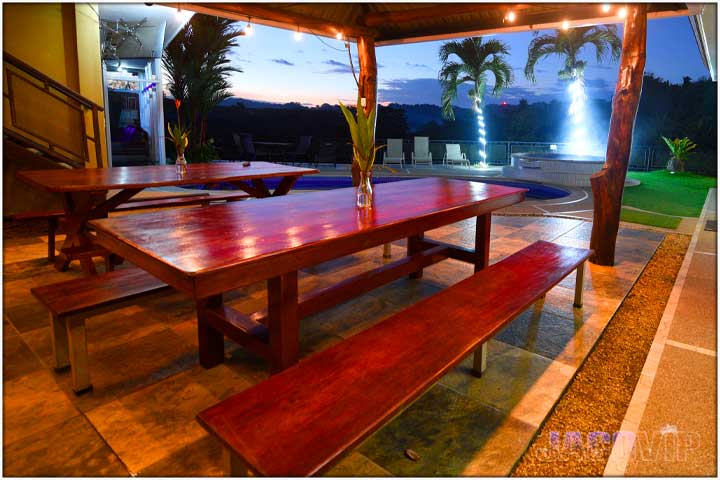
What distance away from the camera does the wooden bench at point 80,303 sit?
201 centimetres

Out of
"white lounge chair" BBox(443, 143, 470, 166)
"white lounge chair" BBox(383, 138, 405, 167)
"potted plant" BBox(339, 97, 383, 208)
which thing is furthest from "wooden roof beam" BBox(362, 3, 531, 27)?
"white lounge chair" BBox(443, 143, 470, 166)

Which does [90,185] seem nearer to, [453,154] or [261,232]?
[261,232]

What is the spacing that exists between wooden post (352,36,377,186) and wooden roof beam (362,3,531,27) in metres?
0.24

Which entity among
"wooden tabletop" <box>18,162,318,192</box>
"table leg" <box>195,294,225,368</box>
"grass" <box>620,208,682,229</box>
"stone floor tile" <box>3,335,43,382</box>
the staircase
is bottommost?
"stone floor tile" <box>3,335,43,382</box>

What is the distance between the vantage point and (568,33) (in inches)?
493

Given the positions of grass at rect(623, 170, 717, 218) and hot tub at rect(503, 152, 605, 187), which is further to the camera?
hot tub at rect(503, 152, 605, 187)

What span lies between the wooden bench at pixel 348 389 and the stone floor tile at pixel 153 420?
61 centimetres

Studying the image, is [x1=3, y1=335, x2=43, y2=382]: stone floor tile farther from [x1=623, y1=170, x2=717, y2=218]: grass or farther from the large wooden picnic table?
[x1=623, y1=170, x2=717, y2=218]: grass

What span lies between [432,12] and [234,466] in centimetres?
525

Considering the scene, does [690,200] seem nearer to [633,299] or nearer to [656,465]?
[633,299]

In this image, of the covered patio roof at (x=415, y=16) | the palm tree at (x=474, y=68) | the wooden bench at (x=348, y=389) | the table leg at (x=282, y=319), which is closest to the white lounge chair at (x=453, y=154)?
the palm tree at (x=474, y=68)

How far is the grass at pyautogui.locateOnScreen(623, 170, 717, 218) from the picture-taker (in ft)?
24.0

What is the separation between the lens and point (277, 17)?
5.14 m

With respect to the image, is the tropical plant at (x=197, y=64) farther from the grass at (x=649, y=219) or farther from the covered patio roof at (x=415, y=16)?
the grass at (x=649, y=219)
